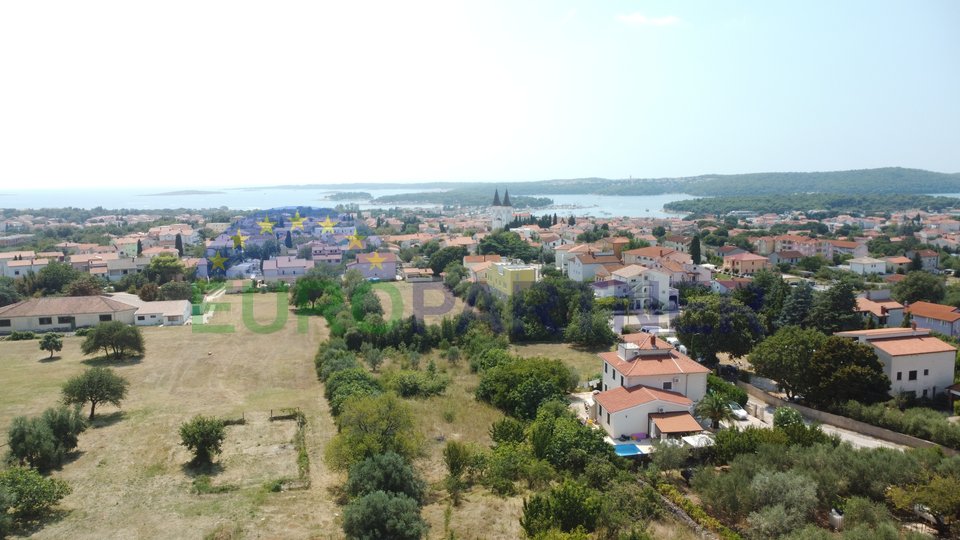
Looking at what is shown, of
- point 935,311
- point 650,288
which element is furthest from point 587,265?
point 935,311

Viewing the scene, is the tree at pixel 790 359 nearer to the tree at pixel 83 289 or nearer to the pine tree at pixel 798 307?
the pine tree at pixel 798 307

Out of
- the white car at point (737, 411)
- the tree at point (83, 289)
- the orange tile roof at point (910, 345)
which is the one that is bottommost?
the white car at point (737, 411)

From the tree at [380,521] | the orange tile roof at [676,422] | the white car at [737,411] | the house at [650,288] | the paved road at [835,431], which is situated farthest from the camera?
the house at [650,288]

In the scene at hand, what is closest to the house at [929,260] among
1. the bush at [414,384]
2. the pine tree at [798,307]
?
the pine tree at [798,307]

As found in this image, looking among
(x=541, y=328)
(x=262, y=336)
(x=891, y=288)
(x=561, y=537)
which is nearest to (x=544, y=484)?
(x=561, y=537)

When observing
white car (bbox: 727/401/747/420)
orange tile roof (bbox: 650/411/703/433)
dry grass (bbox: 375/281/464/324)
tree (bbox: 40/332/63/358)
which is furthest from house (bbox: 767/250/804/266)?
tree (bbox: 40/332/63/358)

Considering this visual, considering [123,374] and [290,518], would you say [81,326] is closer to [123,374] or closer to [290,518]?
[123,374]

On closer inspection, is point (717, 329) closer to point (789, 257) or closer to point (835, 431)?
point (835, 431)
